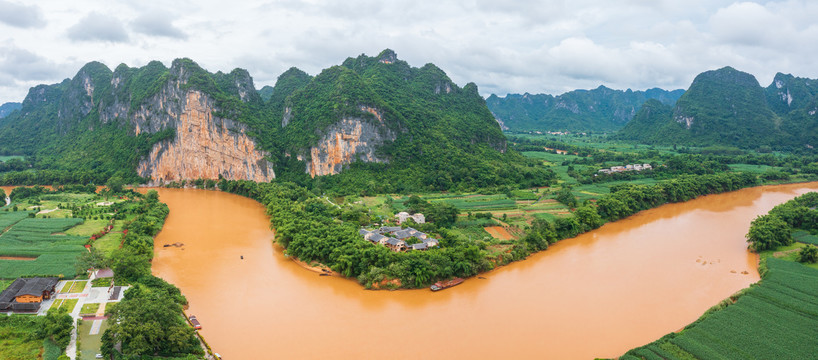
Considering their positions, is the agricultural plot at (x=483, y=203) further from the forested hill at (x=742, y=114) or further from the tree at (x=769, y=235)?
the forested hill at (x=742, y=114)

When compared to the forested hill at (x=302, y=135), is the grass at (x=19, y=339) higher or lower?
lower

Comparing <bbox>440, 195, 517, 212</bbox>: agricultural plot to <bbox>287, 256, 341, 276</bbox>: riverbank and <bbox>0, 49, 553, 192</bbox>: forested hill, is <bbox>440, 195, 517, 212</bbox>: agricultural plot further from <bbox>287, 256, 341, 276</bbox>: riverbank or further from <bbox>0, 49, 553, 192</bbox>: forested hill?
<bbox>287, 256, 341, 276</bbox>: riverbank

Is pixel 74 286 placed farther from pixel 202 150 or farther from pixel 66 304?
pixel 202 150

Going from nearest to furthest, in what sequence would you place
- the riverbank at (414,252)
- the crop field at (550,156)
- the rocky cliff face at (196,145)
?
the riverbank at (414,252) < the rocky cliff face at (196,145) < the crop field at (550,156)

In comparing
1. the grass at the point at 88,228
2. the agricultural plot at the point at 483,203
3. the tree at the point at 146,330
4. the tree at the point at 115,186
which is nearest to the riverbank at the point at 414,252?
the agricultural plot at the point at 483,203

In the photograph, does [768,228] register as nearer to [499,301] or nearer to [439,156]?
[499,301]

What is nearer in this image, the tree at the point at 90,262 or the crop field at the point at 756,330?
the crop field at the point at 756,330

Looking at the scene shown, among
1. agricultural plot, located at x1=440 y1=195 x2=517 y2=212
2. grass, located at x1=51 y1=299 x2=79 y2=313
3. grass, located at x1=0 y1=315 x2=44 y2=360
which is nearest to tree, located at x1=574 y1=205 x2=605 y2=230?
agricultural plot, located at x1=440 y1=195 x2=517 y2=212
